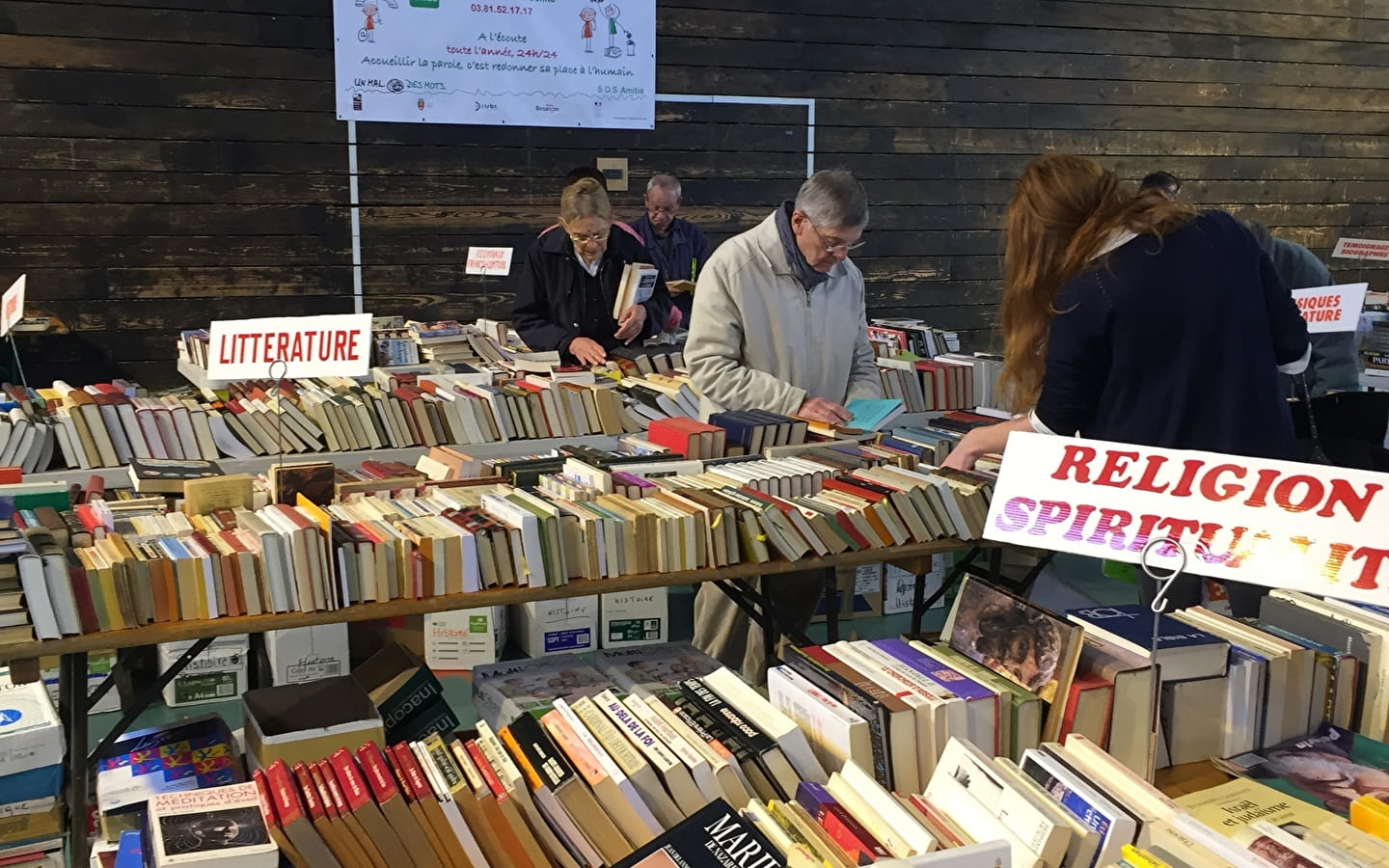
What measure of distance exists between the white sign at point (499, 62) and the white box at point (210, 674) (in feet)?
14.8

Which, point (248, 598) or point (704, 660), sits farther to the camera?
point (704, 660)

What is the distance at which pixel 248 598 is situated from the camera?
104 inches

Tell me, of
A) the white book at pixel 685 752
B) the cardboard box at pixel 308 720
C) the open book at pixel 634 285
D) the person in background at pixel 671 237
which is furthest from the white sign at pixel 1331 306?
the person in background at pixel 671 237

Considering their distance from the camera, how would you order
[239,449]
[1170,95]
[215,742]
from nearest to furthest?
[215,742]
[239,449]
[1170,95]

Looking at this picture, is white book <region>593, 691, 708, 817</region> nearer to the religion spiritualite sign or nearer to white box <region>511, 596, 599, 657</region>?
the religion spiritualite sign

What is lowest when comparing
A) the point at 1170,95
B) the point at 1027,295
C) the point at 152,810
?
the point at 152,810

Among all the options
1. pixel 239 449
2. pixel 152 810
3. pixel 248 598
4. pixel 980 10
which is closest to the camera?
pixel 152 810

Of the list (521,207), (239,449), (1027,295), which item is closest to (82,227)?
(521,207)

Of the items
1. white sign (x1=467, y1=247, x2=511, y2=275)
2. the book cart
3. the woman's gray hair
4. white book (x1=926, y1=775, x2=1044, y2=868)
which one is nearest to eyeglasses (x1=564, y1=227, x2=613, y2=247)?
white sign (x1=467, y1=247, x2=511, y2=275)

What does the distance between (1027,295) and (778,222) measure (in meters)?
1.45

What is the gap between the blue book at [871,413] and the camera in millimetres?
3951

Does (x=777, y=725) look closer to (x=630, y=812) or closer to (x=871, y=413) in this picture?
(x=630, y=812)

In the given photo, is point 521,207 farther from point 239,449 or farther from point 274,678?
point 274,678

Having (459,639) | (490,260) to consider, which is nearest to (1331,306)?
(459,639)
